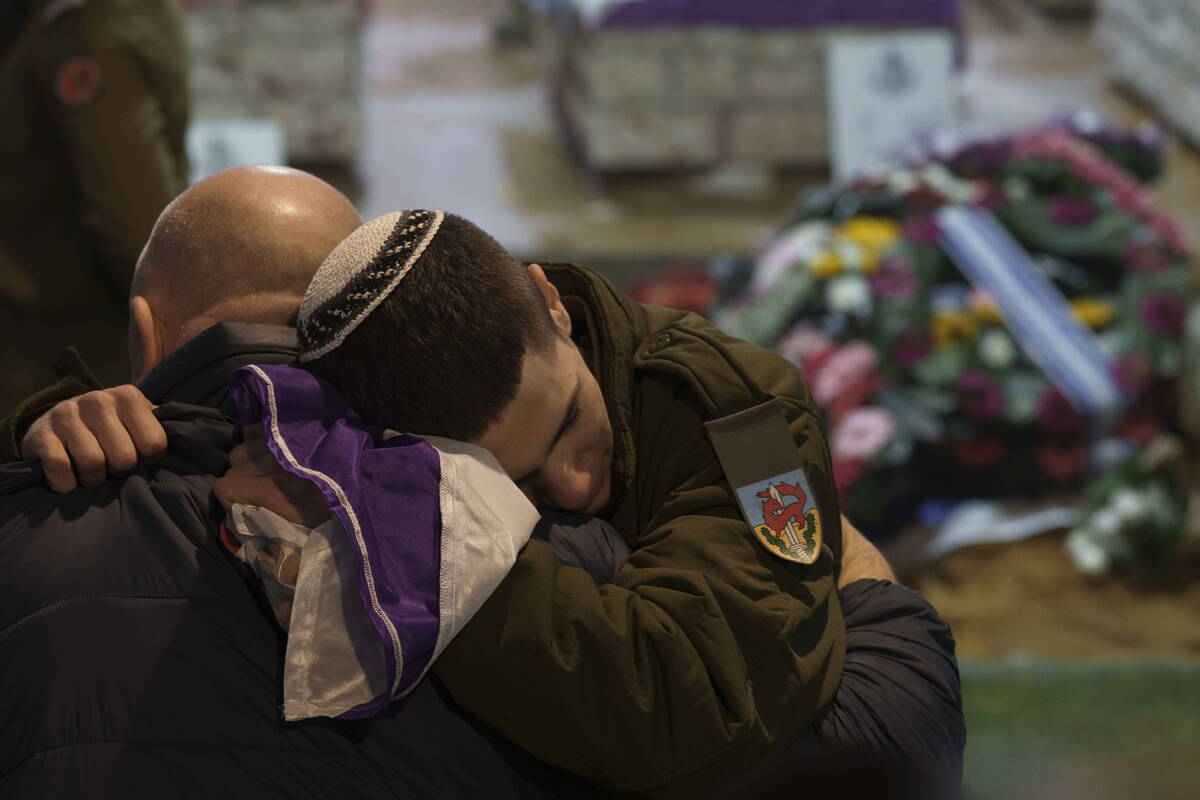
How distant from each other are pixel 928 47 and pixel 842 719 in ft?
19.7

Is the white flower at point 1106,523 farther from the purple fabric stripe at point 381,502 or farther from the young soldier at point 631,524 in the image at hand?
the purple fabric stripe at point 381,502

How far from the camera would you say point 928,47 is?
689cm

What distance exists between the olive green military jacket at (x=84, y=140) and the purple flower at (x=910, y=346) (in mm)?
2317

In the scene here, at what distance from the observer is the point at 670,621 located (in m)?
1.25

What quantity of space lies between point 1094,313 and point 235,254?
3694 millimetres

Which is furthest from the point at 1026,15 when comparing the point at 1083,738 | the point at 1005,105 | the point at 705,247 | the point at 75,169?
the point at 75,169

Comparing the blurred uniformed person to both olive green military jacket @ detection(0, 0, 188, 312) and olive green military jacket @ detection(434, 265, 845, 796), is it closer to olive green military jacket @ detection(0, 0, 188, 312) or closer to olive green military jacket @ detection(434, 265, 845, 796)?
olive green military jacket @ detection(0, 0, 188, 312)

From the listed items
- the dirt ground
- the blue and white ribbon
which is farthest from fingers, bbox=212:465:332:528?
the blue and white ribbon

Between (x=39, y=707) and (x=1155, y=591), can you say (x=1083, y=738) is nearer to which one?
(x=1155, y=591)

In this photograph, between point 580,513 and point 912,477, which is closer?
point 580,513

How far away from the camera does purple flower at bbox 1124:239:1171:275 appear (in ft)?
15.3

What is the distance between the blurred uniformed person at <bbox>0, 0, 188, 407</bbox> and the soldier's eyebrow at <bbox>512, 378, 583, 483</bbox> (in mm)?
1801

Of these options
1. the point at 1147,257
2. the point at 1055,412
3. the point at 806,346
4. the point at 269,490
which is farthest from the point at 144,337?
the point at 1147,257


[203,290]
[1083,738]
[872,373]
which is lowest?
[1083,738]
